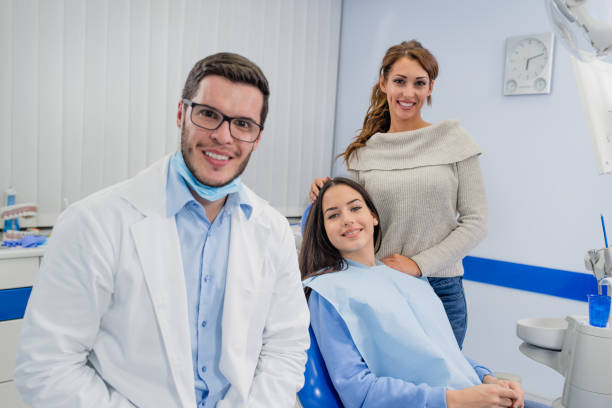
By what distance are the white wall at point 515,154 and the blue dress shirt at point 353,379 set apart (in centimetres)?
185

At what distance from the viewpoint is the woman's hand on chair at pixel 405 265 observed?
5.82ft

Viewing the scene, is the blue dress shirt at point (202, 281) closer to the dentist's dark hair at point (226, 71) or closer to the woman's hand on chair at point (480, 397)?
the dentist's dark hair at point (226, 71)

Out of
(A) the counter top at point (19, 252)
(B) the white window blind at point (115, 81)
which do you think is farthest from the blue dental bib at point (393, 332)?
(B) the white window blind at point (115, 81)

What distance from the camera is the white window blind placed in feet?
8.14

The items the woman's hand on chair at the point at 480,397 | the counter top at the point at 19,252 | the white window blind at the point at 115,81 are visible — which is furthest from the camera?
the white window blind at the point at 115,81

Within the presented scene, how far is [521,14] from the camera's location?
115 inches

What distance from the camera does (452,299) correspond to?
194cm

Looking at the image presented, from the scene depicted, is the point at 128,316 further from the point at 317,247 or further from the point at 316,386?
the point at 317,247

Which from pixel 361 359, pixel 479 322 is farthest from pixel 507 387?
pixel 479 322

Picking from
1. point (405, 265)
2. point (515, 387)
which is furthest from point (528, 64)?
point (515, 387)


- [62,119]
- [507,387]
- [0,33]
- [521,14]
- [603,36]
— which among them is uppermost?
[521,14]

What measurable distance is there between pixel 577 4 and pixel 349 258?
104 centimetres

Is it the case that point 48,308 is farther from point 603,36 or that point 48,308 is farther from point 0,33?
point 0,33

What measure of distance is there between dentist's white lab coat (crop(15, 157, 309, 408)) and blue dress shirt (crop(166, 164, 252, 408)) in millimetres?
27
